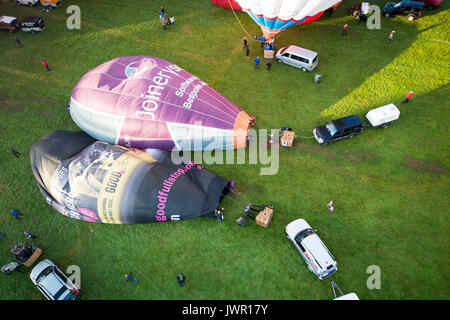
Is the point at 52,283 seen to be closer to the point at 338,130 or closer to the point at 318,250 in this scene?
the point at 318,250

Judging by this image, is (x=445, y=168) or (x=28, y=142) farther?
(x=28, y=142)

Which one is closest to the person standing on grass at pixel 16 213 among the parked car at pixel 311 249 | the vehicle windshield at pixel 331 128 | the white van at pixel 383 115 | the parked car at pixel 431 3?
the parked car at pixel 311 249

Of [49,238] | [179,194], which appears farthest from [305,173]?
[49,238]

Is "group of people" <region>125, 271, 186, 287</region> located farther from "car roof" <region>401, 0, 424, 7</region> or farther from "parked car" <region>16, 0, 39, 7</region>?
"parked car" <region>16, 0, 39, 7</region>

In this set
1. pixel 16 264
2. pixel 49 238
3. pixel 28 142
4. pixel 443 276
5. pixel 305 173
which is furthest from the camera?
pixel 28 142

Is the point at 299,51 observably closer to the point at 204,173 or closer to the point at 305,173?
the point at 305,173

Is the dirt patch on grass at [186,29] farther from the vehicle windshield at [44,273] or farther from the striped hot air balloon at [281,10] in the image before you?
the vehicle windshield at [44,273]
